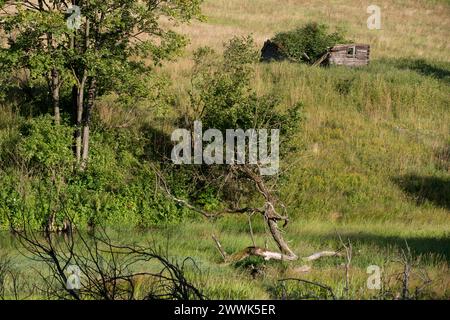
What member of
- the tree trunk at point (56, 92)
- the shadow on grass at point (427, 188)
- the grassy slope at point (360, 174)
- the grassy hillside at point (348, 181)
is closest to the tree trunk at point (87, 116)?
the grassy hillside at point (348, 181)

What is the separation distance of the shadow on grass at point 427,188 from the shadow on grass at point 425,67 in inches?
362

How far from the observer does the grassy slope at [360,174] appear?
1277cm

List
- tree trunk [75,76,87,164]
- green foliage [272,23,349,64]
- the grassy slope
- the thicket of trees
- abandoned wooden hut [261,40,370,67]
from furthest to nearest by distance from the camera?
green foliage [272,23,349,64], abandoned wooden hut [261,40,370,67], tree trunk [75,76,87,164], the thicket of trees, the grassy slope

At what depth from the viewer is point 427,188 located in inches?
781

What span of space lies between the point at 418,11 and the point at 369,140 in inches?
1451

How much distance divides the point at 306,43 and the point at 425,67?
5.36 metres

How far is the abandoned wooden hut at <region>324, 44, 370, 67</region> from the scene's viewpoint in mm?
29250

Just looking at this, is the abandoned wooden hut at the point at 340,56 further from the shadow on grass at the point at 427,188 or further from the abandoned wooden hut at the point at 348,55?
the shadow on grass at the point at 427,188

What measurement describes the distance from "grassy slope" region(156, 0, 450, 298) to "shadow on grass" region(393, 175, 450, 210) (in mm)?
27

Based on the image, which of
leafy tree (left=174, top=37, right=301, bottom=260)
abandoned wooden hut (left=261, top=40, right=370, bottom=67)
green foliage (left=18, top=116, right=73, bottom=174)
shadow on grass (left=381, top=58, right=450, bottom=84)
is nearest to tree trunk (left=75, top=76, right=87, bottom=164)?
green foliage (left=18, top=116, right=73, bottom=174)

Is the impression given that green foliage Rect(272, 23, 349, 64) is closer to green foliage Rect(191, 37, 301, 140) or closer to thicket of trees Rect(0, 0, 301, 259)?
thicket of trees Rect(0, 0, 301, 259)

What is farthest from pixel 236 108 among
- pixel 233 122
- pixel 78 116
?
pixel 78 116

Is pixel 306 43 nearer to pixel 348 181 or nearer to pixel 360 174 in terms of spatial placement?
pixel 360 174
